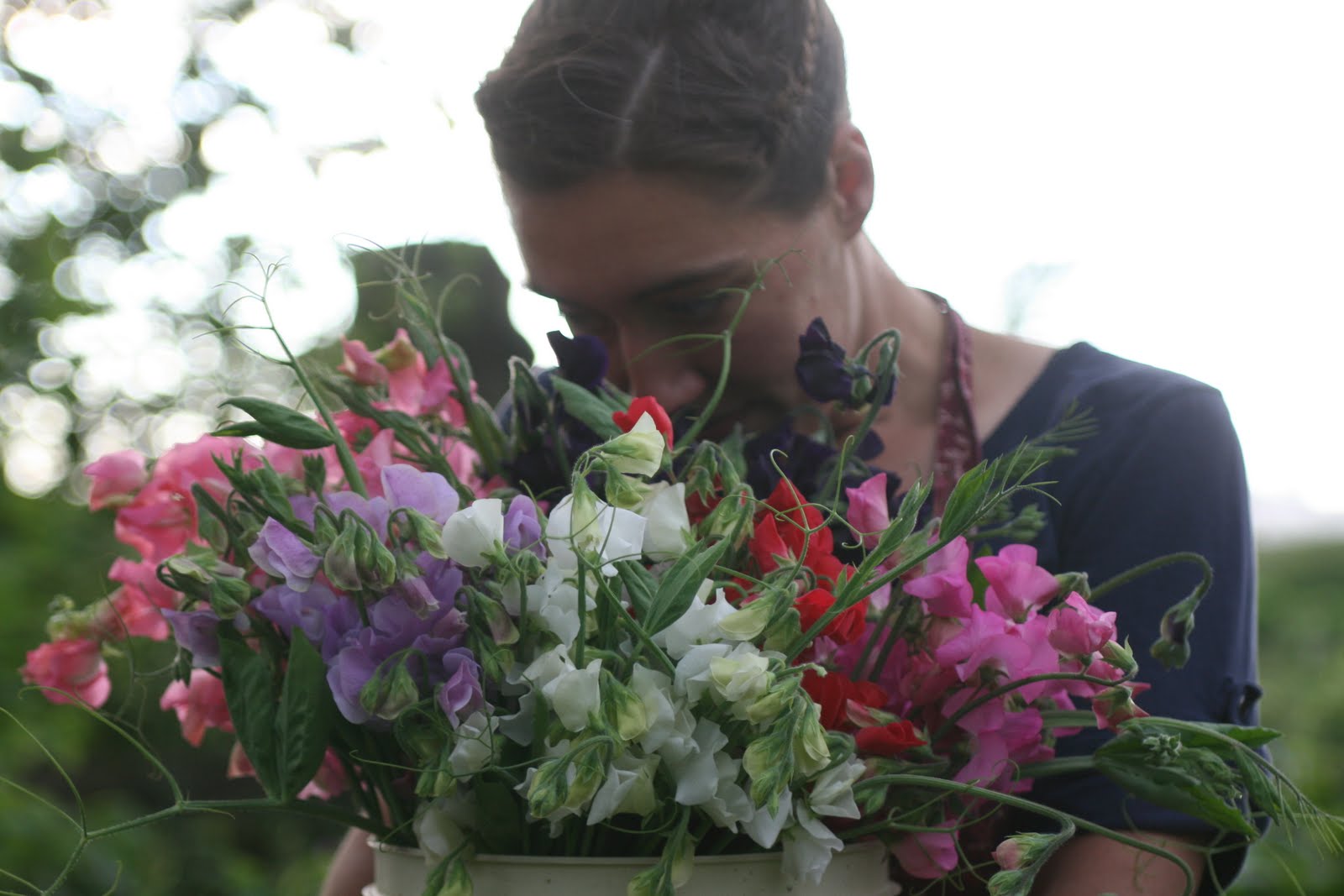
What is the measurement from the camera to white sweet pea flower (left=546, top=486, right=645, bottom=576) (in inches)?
20.0

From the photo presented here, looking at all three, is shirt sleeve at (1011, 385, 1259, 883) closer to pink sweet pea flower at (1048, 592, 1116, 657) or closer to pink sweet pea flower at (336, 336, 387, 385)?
pink sweet pea flower at (1048, 592, 1116, 657)

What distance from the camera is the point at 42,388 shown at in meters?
3.14

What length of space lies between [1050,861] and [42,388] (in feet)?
9.97

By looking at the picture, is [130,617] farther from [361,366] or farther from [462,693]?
[462,693]

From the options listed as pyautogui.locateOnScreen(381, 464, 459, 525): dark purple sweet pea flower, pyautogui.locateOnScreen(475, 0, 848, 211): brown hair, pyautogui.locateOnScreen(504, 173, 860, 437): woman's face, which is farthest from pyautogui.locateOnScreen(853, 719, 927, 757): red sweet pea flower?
pyautogui.locateOnScreen(475, 0, 848, 211): brown hair

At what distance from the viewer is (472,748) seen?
513 mm

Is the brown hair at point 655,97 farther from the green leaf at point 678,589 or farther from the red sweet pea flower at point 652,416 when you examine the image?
the green leaf at point 678,589

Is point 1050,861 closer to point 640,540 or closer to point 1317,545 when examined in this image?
point 640,540

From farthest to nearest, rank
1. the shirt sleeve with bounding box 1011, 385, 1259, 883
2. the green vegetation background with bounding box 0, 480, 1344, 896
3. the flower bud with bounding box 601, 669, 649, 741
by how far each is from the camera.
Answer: the green vegetation background with bounding box 0, 480, 1344, 896
the shirt sleeve with bounding box 1011, 385, 1259, 883
the flower bud with bounding box 601, 669, 649, 741

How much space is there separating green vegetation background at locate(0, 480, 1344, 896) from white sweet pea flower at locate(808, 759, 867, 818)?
0.26 meters

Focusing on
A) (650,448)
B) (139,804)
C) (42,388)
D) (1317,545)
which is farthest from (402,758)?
(1317,545)

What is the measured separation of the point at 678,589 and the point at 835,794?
11cm

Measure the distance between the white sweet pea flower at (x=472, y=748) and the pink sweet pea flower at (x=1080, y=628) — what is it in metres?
0.26

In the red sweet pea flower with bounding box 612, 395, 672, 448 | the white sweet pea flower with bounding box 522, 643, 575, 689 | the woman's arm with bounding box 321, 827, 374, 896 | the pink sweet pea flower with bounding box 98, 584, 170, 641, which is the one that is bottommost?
the woman's arm with bounding box 321, 827, 374, 896
